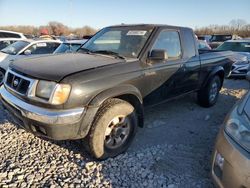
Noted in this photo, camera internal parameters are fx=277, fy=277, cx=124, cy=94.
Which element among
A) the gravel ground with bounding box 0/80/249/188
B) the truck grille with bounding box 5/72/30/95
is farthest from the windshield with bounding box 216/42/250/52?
the truck grille with bounding box 5/72/30/95

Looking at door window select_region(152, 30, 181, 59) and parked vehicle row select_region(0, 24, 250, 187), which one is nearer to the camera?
parked vehicle row select_region(0, 24, 250, 187)

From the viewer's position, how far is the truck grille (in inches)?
133

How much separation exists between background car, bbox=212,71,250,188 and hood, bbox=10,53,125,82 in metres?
1.74

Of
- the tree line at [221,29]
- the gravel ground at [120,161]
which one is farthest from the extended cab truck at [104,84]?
the tree line at [221,29]

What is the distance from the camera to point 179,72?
15.4 feet

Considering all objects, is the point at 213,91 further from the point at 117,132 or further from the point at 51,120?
the point at 51,120

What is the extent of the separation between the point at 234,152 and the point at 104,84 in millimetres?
1670

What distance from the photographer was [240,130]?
2.46 metres

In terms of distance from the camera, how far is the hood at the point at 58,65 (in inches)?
127

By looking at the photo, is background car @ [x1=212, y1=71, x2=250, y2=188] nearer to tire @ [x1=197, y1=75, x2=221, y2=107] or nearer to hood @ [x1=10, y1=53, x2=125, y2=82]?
hood @ [x1=10, y1=53, x2=125, y2=82]

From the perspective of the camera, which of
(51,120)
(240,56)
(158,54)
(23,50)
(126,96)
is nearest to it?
(51,120)

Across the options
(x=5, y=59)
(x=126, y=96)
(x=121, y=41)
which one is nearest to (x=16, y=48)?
(x=5, y=59)

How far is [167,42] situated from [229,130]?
234 centimetres

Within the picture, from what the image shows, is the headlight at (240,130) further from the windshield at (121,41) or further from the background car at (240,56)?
the background car at (240,56)
